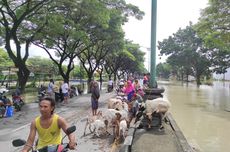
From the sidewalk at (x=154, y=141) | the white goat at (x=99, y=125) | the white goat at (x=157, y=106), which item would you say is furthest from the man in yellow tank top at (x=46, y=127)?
the white goat at (x=99, y=125)

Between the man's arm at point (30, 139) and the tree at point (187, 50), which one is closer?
the man's arm at point (30, 139)

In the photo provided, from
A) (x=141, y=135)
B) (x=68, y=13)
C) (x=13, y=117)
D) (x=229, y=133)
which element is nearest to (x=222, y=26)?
(x=68, y=13)

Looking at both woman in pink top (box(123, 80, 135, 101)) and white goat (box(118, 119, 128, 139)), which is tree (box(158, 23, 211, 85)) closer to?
woman in pink top (box(123, 80, 135, 101))

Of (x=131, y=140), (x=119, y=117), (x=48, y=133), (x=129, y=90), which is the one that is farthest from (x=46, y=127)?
(x=129, y=90)

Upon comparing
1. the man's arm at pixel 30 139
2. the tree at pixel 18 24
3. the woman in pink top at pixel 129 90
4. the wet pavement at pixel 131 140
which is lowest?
the wet pavement at pixel 131 140

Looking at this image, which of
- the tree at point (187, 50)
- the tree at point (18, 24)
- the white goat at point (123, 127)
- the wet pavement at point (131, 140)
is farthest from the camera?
the tree at point (187, 50)

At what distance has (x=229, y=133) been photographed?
508 inches

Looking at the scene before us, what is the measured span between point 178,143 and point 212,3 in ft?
61.5

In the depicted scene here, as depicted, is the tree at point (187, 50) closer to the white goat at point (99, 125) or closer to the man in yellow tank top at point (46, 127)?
the white goat at point (99, 125)

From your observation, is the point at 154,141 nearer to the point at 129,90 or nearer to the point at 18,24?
the point at 129,90

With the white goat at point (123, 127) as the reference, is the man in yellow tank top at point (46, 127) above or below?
above

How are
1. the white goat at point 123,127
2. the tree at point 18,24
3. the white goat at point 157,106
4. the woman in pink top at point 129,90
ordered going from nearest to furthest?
the white goat at point 157,106, the white goat at point 123,127, the woman in pink top at point 129,90, the tree at point 18,24

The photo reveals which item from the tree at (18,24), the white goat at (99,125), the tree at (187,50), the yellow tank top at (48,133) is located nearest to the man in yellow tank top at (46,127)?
the yellow tank top at (48,133)

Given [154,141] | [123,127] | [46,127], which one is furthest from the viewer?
[123,127]
